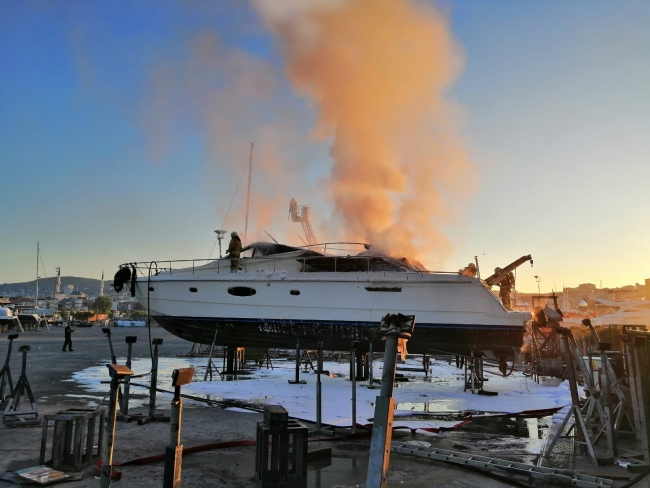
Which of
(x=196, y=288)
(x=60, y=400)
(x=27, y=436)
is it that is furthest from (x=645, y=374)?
(x=196, y=288)

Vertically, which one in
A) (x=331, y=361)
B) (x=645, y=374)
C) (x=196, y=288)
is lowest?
(x=331, y=361)

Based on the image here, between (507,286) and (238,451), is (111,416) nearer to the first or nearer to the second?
(238,451)

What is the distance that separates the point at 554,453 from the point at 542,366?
32.1ft

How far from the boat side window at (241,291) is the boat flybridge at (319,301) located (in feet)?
0.10

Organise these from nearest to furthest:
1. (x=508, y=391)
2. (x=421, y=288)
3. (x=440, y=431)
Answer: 1. (x=440, y=431)
2. (x=508, y=391)
3. (x=421, y=288)

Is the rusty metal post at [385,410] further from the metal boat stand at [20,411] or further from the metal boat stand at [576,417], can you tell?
the metal boat stand at [20,411]

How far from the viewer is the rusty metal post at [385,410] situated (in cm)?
286

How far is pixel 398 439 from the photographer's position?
675cm

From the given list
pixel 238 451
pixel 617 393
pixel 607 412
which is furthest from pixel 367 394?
pixel 607 412

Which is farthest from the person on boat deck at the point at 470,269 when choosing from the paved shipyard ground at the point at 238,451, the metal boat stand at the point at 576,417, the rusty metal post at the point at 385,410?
the rusty metal post at the point at 385,410

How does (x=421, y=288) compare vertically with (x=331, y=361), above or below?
above

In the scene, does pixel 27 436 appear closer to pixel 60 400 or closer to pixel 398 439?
pixel 60 400

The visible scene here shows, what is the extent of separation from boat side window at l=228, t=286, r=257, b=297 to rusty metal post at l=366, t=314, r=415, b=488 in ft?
34.9

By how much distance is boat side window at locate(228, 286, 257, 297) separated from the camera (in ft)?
44.4
